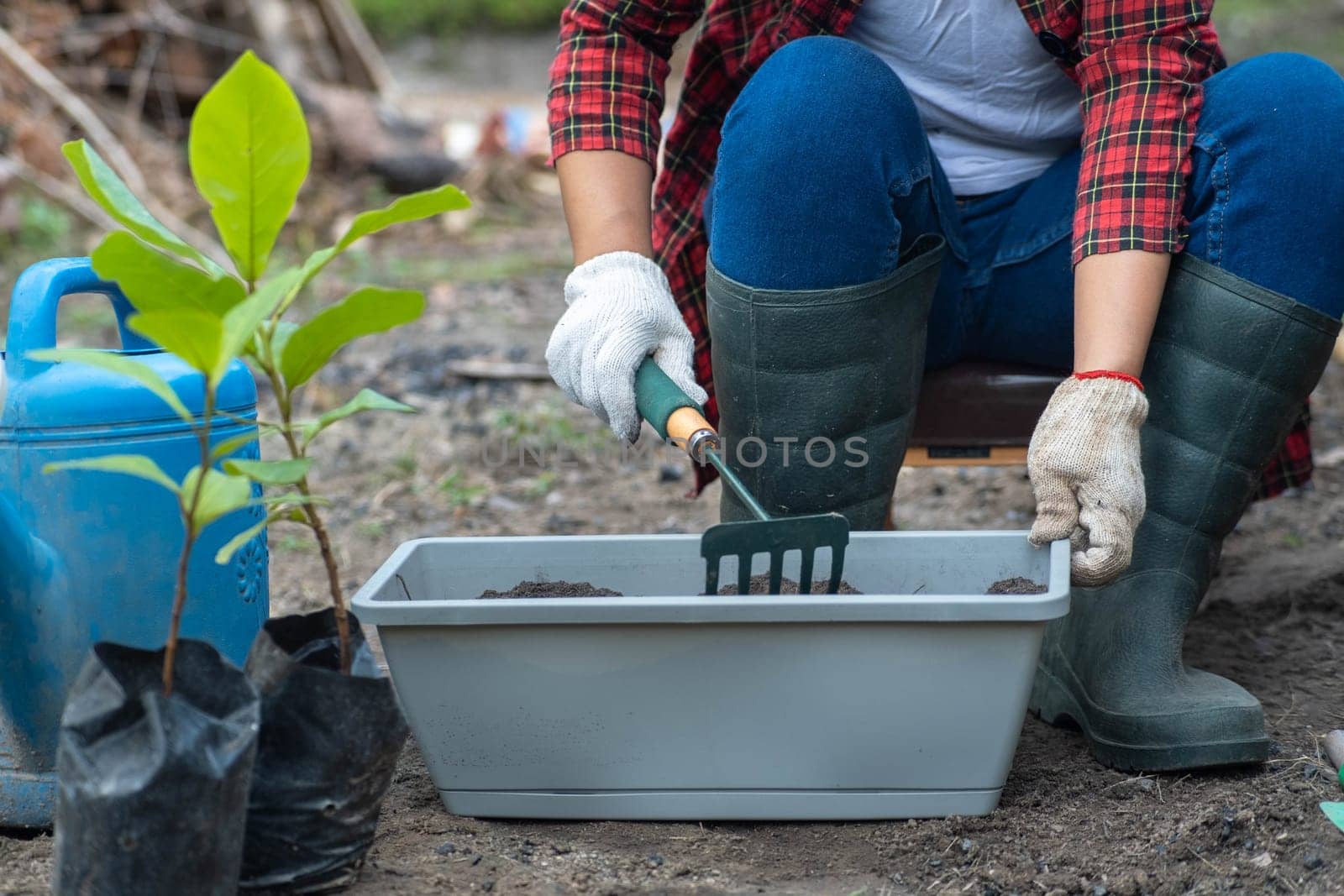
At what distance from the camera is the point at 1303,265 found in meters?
1.20

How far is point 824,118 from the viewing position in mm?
1204

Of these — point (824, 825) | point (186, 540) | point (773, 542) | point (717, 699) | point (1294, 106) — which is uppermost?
point (1294, 106)

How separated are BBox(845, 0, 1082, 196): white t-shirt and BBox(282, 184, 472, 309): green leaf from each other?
28.5 inches

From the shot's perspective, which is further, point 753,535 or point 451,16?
point 451,16

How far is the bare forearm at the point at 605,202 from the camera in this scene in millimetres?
1369

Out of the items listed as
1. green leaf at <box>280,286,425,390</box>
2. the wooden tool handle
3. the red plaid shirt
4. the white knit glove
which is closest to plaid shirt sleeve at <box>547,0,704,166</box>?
the red plaid shirt

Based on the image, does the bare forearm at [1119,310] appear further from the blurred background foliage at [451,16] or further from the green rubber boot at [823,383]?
the blurred background foliage at [451,16]

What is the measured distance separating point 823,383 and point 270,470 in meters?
0.55

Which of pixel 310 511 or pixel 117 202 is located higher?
pixel 117 202

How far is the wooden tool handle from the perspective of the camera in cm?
118

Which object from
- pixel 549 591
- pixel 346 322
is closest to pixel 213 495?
pixel 346 322

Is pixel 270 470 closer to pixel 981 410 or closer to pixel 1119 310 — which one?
pixel 1119 310

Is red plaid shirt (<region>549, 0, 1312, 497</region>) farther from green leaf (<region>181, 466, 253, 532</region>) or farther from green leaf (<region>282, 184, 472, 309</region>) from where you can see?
green leaf (<region>181, 466, 253, 532</region>)

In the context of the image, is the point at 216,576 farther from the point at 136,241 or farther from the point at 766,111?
the point at 766,111
